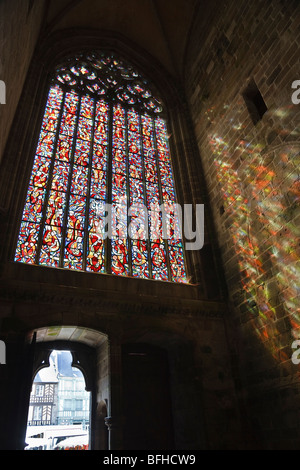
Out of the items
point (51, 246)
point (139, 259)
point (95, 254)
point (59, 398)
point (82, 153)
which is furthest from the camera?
point (59, 398)

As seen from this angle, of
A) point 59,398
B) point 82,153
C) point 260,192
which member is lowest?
point 260,192

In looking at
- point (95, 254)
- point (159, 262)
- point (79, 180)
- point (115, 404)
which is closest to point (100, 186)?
point (79, 180)

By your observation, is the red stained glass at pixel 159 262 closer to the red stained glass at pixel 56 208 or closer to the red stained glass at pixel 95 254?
the red stained glass at pixel 95 254

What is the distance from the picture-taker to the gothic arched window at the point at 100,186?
253 inches

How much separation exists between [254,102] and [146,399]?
21.7 ft

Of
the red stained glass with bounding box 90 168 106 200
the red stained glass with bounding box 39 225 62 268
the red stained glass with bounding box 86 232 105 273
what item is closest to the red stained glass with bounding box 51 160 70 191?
the red stained glass with bounding box 90 168 106 200

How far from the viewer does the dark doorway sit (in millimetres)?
6004

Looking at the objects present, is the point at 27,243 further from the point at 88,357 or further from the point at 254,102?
the point at 254,102

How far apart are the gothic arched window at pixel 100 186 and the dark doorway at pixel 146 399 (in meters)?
1.60

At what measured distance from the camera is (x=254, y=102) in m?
7.45

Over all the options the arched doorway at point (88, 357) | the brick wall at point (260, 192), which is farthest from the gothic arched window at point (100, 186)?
the brick wall at point (260, 192)

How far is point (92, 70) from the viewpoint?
10.3m

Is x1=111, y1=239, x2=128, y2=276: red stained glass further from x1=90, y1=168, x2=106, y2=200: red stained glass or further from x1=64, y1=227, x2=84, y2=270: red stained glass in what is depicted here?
x1=90, y1=168, x2=106, y2=200: red stained glass

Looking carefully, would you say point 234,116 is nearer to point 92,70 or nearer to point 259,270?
point 259,270
